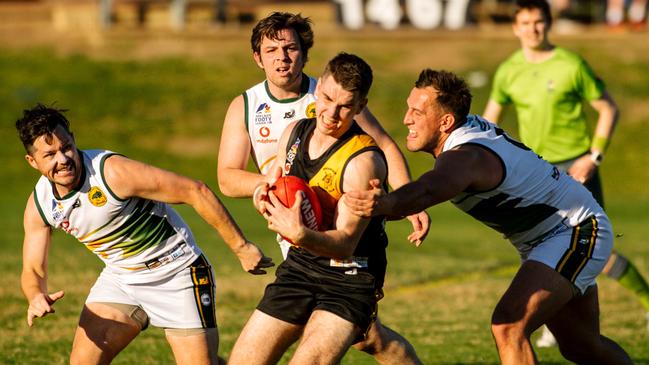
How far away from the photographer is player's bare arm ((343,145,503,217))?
5566 mm

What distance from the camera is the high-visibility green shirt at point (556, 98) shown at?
9.52 meters

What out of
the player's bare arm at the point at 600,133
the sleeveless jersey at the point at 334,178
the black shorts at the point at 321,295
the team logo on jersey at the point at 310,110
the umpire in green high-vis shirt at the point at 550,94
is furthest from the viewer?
the umpire in green high-vis shirt at the point at 550,94

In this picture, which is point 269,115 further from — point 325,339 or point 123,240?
point 325,339

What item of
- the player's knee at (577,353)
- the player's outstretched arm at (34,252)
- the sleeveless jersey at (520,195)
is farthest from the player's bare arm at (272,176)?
the player's knee at (577,353)

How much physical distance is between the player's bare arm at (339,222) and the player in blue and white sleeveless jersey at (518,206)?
216 millimetres

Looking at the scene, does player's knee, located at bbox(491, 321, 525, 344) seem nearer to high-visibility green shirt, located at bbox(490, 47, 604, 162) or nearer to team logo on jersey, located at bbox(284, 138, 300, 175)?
team logo on jersey, located at bbox(284, 138, 300, 175)

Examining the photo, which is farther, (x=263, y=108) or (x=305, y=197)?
(x=263, y=108)

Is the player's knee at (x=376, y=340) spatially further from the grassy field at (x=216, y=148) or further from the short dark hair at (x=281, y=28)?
the grassy field at (x=216, y=148)

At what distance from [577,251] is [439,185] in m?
1.15

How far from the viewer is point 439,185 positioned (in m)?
5.77

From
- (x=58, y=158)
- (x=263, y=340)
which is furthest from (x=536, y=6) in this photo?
(x=58, y=158)

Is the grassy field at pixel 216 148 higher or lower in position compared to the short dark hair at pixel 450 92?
lower

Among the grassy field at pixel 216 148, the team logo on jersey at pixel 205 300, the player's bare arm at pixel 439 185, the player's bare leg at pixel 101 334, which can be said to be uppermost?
the player's bare arm at pixel 439 185

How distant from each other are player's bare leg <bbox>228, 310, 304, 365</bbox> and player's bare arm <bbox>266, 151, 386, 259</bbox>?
571mm
